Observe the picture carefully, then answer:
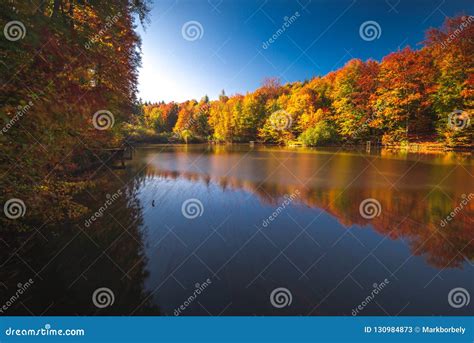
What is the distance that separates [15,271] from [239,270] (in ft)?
14.8

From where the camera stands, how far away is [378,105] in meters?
41.8

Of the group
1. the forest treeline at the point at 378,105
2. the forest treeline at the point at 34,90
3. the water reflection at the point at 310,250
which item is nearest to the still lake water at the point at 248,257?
the water reflection at the point at 310,250

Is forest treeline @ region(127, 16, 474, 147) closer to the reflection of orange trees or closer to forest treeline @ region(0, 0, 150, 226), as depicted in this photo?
the reflection of orange trees

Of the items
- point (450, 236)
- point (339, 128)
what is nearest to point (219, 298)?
point (450, 236)

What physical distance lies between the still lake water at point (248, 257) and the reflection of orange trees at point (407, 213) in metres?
0.04

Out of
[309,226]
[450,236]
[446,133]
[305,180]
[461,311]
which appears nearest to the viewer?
[461,311]

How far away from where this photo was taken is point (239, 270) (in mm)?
5223

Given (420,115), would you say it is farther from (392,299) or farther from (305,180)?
(392,299)

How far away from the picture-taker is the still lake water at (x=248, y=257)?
4332 millimetres

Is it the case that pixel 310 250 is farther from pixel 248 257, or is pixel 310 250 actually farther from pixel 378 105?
pixel 378 105

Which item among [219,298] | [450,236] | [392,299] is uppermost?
[450,236]

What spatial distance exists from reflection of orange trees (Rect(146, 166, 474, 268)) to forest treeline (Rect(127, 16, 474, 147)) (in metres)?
25.5

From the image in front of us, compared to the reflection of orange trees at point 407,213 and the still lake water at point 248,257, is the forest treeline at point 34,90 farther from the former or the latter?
the reflection of orange trees at point 407,213

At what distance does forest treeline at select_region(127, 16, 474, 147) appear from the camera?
32966 mm
